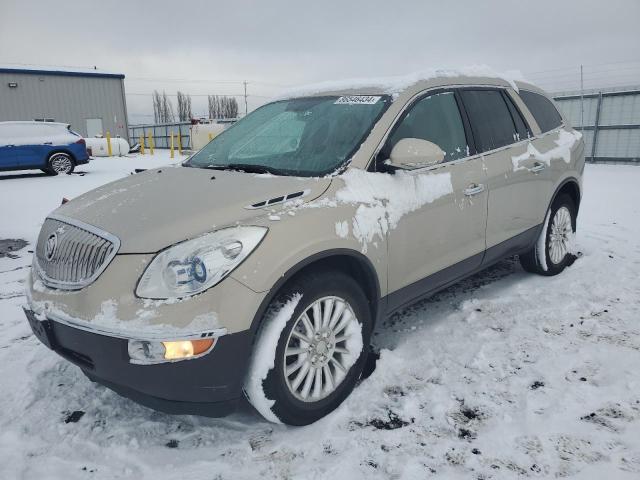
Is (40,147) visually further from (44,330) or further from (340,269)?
(340,269)

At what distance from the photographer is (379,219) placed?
2623 millimetres

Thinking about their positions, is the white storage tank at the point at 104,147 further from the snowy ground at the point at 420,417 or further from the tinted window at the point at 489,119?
the tinted window at the point at 489,119

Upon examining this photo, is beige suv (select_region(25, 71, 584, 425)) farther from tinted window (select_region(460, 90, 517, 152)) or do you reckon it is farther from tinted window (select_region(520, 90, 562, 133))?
tinted window (select_region(520, 90, 562, 133))

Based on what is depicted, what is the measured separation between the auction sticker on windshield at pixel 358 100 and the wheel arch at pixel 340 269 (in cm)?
110

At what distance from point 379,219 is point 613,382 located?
1.61 meters

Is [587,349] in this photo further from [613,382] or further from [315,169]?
[315,169]

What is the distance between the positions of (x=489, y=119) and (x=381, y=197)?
1.56 meters

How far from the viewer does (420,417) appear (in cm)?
242

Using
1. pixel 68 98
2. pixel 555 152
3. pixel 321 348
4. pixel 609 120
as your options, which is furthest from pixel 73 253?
pixel 68 98

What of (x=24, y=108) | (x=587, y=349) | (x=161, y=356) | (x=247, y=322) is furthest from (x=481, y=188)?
(x=24, y=108)

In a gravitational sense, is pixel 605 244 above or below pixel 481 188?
below

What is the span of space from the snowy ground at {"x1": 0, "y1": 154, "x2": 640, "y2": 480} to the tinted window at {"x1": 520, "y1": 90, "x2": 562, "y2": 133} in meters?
1.69

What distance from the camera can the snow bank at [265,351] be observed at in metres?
2.14

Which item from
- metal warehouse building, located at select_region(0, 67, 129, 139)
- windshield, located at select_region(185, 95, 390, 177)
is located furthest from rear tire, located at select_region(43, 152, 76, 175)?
metal warehouse building, located at select_region(0, 67, 129, 139)
